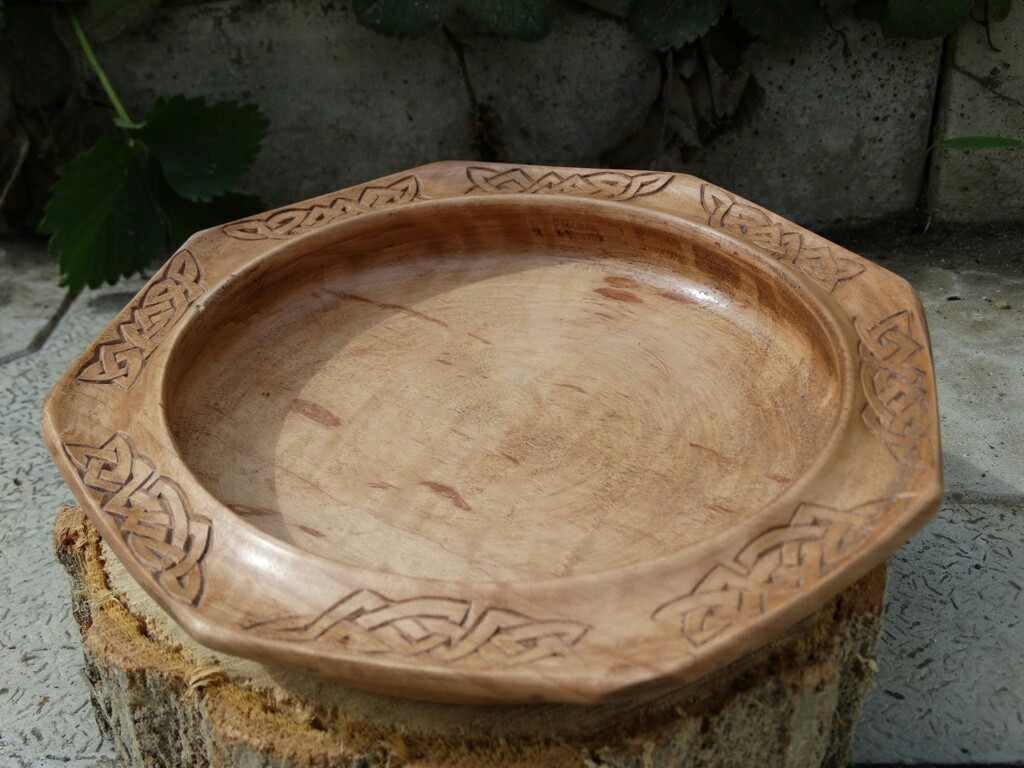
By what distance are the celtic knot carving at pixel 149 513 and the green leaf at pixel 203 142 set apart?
55.5 inches

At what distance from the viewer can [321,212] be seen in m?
1.69

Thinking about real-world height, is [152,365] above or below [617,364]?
above

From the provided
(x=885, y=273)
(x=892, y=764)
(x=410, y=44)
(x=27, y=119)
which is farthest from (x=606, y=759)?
(x=27, y=119)

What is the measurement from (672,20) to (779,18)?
10.1 inches

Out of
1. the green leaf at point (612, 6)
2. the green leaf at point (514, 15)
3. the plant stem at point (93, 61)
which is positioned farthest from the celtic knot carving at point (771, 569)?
the plant stem at point (93, 61)

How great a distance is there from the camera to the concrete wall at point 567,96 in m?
2.65

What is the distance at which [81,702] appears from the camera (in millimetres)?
1719

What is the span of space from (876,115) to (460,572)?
203 centimetres

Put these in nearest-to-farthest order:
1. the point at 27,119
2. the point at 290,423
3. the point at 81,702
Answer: the point at 290,423, the point at 81,702, the point at 27,119

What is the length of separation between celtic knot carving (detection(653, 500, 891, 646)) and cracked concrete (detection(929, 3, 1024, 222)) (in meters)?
1.95

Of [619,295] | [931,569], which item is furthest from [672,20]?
[931,569]

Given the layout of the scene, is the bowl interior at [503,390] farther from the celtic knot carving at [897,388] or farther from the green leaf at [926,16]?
the green leaf at [926,16]

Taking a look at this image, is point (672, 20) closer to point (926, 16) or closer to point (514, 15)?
point (514, 15)

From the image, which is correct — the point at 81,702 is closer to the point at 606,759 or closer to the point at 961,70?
the point at 606,759
